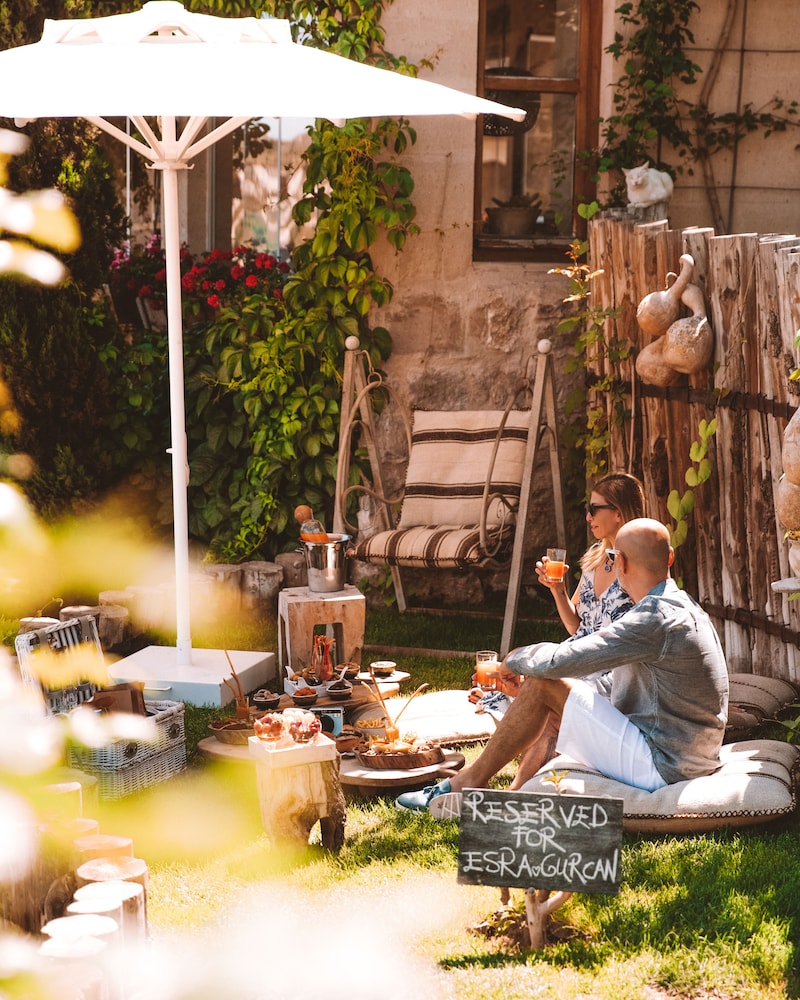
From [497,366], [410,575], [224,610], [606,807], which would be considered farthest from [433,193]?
[606,807]

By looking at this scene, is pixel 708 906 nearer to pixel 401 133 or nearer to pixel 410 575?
pixel 410 575

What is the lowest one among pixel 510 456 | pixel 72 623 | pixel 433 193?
pixel 72 623

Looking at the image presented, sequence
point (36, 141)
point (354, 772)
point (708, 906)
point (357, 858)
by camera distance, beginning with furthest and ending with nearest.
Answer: point (36, 141), point (354, 772), point (357, 858), point (708, 906)

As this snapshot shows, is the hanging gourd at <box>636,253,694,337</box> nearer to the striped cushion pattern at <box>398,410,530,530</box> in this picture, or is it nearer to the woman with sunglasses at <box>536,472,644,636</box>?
the striped cushion pattern at <box>398,410,530,530</box>

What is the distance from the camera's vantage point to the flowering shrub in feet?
22.2

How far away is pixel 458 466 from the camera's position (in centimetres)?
595

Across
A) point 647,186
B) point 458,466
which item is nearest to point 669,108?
point 647,186

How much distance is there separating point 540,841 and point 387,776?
51.1 inches

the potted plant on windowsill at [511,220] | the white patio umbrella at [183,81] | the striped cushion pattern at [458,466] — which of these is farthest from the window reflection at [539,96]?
the white patio umbrella at [183,81]

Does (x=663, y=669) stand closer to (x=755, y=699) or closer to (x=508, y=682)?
(x=508, y=682)

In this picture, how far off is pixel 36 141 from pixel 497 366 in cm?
269

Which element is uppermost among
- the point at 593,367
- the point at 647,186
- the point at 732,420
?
the point at 647,186

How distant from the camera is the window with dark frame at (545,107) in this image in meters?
6.48

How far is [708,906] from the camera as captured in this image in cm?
301
